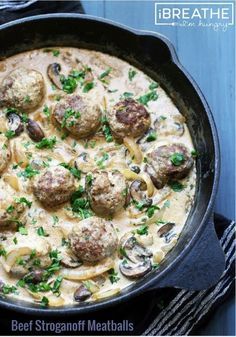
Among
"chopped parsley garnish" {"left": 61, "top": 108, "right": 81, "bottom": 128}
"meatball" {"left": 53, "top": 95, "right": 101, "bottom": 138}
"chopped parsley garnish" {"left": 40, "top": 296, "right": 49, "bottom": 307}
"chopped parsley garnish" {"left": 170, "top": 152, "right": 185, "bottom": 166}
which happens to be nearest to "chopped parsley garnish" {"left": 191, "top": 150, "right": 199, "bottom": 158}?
"chopped parsley garnish" {"left": 170, "top": 152, "right": 185, "bottom": 166}

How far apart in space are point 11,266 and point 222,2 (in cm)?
183

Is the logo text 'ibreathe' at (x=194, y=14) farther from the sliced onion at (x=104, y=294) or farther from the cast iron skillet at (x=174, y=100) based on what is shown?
the sliced onion at (x=104, y=294)

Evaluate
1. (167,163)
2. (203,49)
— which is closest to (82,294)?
(167,163)

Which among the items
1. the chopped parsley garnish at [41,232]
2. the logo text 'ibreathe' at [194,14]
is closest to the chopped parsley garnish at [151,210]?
the chopped parsley garnish at [41,232]

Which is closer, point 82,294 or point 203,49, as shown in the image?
point 82,294

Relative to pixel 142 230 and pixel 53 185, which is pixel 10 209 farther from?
pixel 142 230

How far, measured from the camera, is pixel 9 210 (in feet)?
10.7

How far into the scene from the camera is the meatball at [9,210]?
3.25 m

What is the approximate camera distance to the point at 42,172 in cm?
335

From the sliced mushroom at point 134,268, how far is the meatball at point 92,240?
0.38 ft

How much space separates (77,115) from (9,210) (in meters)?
0.57

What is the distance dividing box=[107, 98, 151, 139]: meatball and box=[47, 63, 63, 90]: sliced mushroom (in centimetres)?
33

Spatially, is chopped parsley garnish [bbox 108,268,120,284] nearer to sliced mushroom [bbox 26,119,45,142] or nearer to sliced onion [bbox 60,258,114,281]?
sliced onion [bbox 60,258,114,281]

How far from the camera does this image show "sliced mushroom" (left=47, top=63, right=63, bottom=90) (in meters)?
3.54
